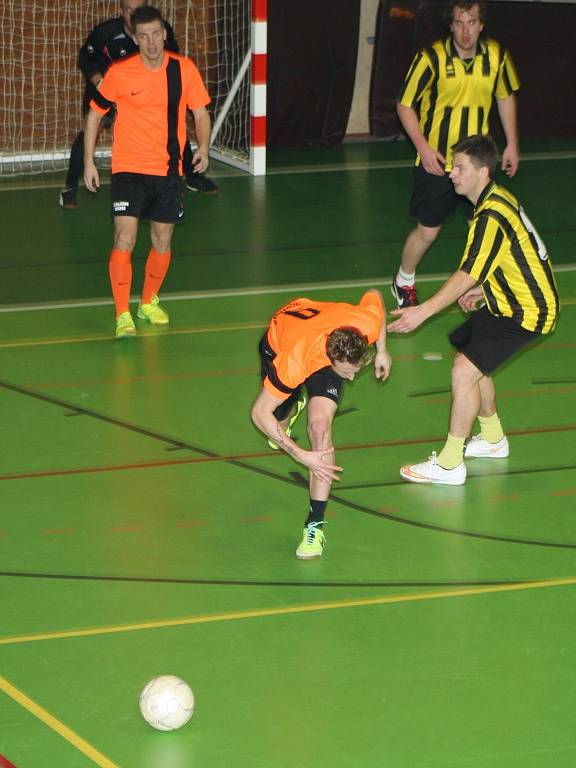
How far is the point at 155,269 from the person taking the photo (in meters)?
9.55

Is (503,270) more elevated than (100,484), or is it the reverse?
(503,270)

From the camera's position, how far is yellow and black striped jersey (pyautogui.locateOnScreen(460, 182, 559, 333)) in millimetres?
6668

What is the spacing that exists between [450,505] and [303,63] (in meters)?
10.0

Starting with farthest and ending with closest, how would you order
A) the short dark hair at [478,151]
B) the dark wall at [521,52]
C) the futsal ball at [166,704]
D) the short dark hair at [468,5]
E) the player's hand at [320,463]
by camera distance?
the dark wall at [521,52] < the short dark hair at [468,5] < the short dark hair at [478,151] < the player's hand at [320,463] < the futsal ball at [166,704]

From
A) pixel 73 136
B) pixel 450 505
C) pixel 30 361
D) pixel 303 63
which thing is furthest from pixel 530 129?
pixel 450 505

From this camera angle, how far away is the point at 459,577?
6.07 meters

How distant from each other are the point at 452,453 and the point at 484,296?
2.72ft

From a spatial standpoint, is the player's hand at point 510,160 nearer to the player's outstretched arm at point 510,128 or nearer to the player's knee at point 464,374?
the player's outstretched arm at point 510,128

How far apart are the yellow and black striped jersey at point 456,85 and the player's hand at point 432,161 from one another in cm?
6

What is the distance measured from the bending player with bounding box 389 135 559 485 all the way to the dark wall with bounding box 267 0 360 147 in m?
9.17

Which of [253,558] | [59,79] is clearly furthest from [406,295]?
[59,79]

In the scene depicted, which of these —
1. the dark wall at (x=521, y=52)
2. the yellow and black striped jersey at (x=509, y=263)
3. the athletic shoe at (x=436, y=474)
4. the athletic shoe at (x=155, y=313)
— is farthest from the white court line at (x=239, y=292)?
the dark wall at (x=521, y=52)

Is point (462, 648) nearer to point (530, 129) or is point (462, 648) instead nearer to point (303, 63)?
point (303, 63)

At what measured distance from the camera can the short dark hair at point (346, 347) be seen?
228 inches
